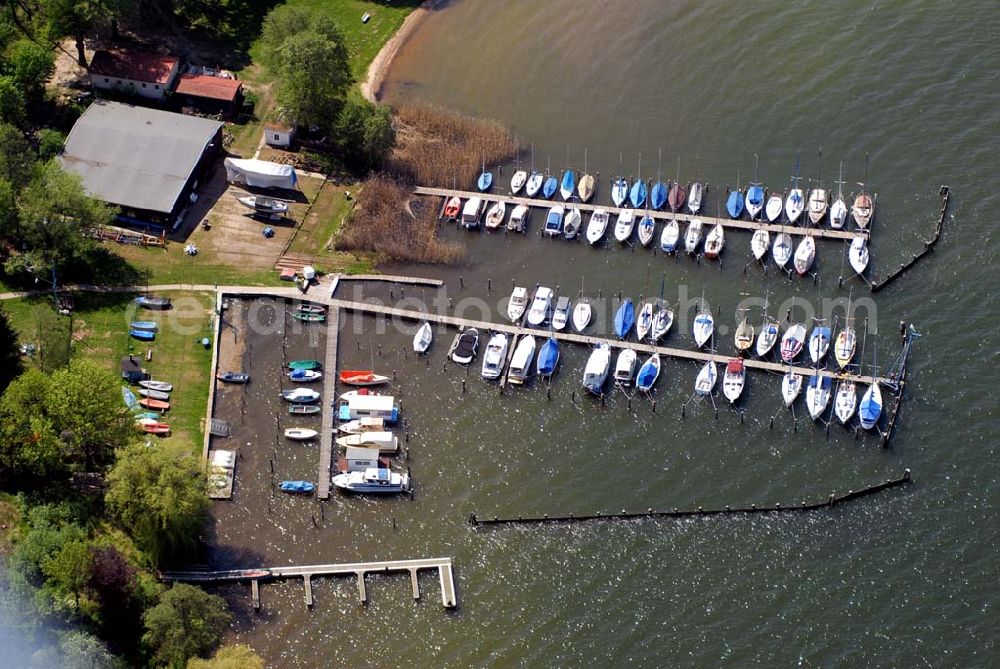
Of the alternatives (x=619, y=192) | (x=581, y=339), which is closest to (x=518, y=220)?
(x=619, y=192)

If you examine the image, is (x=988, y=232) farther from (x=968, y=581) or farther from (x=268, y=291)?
(x=268, y=291)

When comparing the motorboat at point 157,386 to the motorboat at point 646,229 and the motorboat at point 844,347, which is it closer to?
the motorboat at point 646,229

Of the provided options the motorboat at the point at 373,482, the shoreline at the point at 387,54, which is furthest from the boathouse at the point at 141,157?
the motorboat at the point at 373,482

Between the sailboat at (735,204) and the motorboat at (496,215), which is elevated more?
the sailboat at (735,204)

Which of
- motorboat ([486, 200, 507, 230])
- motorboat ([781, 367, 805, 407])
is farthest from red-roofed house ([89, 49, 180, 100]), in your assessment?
motorboat ([781, 367, 805, 407])

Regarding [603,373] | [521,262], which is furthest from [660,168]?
[603,373]

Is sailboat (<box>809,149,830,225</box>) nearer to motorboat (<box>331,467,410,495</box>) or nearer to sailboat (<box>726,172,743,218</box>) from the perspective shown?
sailboat (<box>726,172,743,218</box>)

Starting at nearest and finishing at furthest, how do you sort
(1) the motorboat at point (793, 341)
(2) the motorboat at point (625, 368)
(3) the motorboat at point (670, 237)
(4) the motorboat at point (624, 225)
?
(2) the motorboat at point (625, 368), (1) the motorboat at point (793, 341), (3) the motorboat at point (670, 237), (4) the motorboat at point (624, 225)

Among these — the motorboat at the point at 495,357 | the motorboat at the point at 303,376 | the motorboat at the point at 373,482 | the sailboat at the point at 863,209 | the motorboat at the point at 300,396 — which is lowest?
the motorboat at the point at 373,482
